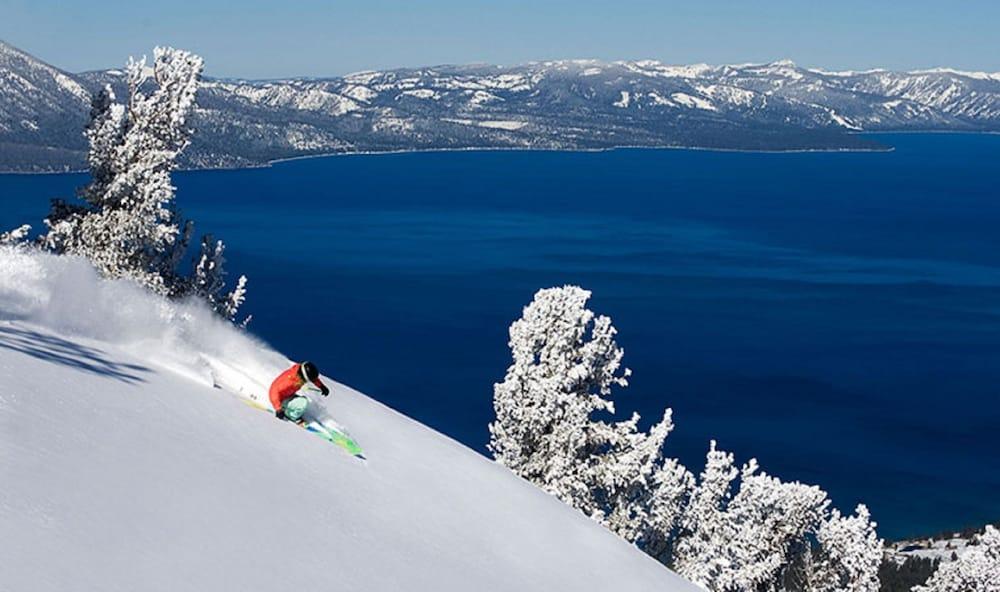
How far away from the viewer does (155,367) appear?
1212 cm

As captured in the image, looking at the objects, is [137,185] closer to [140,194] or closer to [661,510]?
[140,194]

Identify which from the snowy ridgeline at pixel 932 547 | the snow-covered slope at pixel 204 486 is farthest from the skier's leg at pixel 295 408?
the snowy ridgeline at pixel 932 547

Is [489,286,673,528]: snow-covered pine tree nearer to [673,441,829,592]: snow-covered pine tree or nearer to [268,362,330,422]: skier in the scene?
[673,441,829,592]: snow-covered pine tree

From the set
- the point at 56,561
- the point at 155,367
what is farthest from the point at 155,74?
the point at 56,561

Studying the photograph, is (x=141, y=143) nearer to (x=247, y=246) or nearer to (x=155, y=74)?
(x=155, y=74)

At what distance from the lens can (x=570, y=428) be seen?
19812 mm

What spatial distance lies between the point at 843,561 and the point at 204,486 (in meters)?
18.0

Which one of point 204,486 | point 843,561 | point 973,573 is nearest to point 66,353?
point 204,486

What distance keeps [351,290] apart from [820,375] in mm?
50816

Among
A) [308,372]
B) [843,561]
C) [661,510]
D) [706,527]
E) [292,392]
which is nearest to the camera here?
[308,372]

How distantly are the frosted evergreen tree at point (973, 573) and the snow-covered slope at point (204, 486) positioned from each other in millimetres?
15828

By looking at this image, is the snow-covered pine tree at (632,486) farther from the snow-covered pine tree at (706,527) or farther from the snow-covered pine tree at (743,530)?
the snow-covered pine tree at (743,530)

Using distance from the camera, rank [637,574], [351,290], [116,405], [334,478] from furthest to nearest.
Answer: [351,290] → [637,574] → [334,478] → [116,405]

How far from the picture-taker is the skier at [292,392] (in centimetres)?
1230
